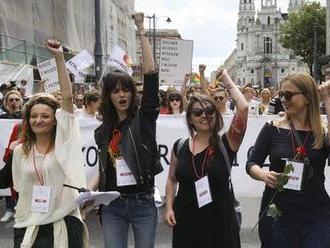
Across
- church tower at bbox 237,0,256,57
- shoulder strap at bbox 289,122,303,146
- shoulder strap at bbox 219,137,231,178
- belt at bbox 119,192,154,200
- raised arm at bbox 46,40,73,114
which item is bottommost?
belt at bbox 119,192,154,200

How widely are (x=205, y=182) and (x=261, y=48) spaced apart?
163m

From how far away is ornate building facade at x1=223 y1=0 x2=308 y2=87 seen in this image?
156m

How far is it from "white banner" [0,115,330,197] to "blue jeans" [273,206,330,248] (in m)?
3.61

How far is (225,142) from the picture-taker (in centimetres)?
368

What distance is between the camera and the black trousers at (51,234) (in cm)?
334

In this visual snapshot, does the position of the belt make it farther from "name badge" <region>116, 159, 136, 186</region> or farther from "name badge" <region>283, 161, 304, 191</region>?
"name badge" <region>283, 161, 304, 191</region>

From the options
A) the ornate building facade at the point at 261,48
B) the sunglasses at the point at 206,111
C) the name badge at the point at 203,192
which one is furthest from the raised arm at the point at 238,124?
the ornate building facade at the point at 261,48

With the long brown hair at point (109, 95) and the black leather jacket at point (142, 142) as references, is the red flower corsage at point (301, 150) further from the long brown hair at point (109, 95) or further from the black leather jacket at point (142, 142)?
the long brown hair at point (109, 95)

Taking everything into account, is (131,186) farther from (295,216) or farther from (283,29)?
(283,29)

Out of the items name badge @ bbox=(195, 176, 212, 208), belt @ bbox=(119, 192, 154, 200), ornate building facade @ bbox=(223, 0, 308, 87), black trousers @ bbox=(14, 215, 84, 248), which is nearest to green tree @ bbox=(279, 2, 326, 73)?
belt @ bbox=(119, 192, 154, 200)

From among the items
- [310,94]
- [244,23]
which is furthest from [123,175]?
[244,23]

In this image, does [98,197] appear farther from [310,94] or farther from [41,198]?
[310,94]

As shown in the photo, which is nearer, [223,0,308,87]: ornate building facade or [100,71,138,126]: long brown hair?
[100,71,138,126]: long brown hair

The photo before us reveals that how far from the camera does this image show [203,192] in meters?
3.54
